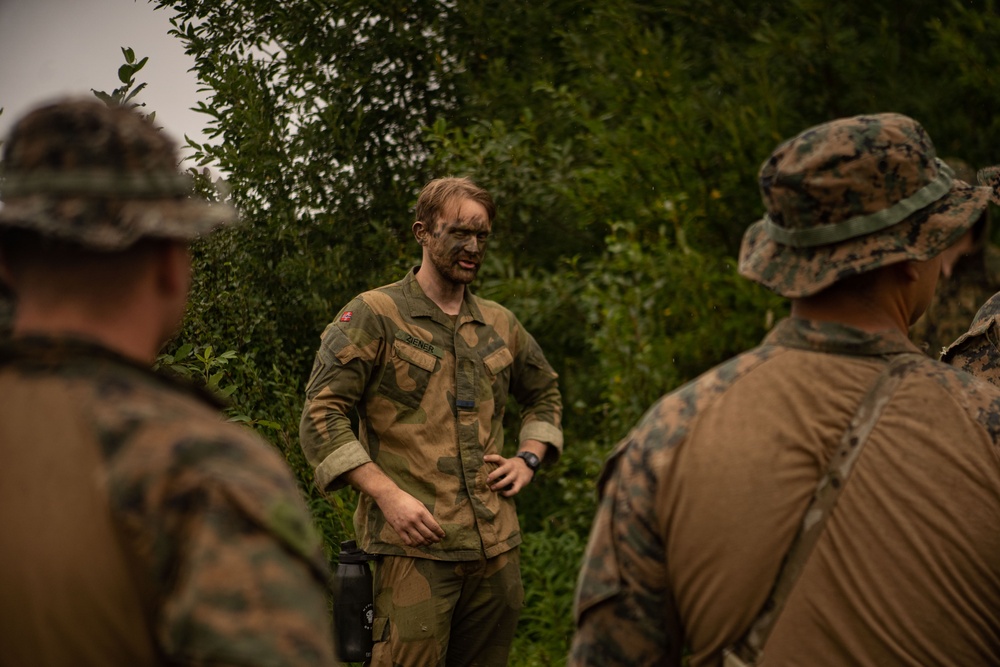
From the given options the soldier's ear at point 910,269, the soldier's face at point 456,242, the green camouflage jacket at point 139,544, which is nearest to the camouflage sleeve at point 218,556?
the green camouflage jacket at point 139,544

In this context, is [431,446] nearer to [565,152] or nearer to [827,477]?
[827,477]

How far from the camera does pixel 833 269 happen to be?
7.00 ft

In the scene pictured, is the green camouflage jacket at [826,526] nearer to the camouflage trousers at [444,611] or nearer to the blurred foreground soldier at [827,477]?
the blurred foreground soldier at [827,477]

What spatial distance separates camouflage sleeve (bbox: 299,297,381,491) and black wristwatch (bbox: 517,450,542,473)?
2.40 ft

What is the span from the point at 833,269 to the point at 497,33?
20.1ft

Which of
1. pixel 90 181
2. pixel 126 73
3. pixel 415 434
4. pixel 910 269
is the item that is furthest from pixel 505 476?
pixel 90 181

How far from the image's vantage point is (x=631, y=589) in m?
2.12

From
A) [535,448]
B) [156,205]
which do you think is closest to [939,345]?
[535,448]

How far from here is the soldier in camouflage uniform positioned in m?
4.18

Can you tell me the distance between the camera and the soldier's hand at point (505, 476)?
4391mm

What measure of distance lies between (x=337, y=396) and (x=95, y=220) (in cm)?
279

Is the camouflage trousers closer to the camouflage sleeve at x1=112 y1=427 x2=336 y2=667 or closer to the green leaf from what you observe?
the green leaf

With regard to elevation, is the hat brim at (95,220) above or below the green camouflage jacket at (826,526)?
above

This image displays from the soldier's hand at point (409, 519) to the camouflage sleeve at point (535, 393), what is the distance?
81 centimetres
